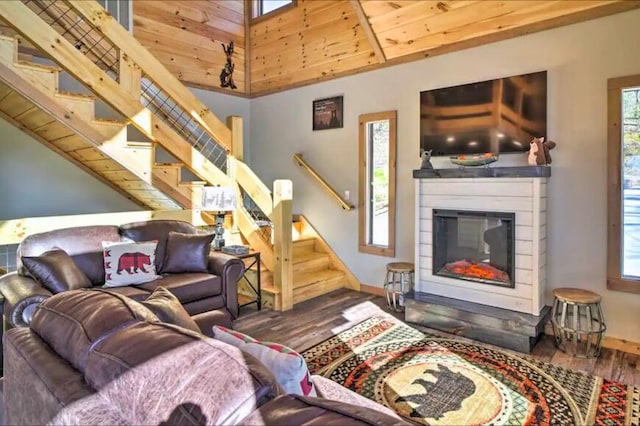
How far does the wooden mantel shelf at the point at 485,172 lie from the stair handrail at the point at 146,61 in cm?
226

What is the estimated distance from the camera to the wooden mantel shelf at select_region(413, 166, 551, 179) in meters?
3.16

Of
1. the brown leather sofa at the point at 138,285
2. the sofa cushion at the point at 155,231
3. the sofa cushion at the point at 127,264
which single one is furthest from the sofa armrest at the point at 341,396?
the sofa cushion at the point at 155,231

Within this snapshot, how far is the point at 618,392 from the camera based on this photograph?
2.46 m

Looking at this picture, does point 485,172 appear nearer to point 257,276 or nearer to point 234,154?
point 257,276

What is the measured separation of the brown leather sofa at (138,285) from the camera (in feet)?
8.52

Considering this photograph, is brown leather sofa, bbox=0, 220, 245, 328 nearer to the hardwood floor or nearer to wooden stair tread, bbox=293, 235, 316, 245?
the hardwood floor

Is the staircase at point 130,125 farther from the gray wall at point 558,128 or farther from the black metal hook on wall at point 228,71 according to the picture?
the gray wall at point 558,128

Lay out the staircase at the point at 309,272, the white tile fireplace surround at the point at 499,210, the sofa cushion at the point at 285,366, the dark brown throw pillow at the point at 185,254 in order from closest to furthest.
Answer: the sofa cushion at the point at 285,366 < the white tile fireplace surround at the point at 499,210 < the dark brown throw pillow at the point at 185,254 < the staircase at the point at 309,272

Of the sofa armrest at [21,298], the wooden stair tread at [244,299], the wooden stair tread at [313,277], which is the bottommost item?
the wooden stair tread at [244,299]

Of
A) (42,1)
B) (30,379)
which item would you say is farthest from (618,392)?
(42,1)

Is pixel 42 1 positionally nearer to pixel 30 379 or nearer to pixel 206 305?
pixel 206 305

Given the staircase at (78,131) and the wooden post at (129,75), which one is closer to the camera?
the staircase at (78,131)

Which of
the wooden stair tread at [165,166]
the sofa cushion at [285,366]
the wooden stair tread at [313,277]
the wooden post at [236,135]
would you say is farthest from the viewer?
the wooden post at [236,135]

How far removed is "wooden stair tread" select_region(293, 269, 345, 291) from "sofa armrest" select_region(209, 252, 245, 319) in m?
0.91
